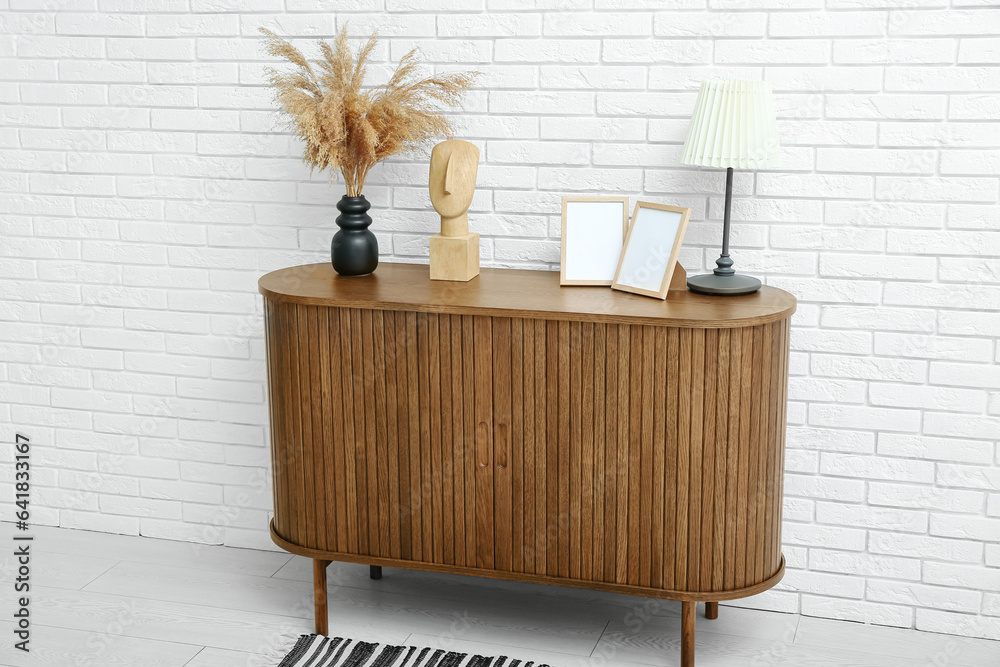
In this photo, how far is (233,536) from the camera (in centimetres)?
323

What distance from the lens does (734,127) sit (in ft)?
7.66

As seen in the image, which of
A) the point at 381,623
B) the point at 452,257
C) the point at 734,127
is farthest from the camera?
the point at 381,623

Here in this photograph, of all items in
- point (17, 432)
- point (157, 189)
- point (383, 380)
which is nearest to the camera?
point (383, 380)

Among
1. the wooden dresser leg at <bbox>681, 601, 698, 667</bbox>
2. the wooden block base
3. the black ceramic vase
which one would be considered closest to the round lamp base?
the wooden block base

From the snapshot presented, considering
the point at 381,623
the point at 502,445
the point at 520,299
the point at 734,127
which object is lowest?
the point at 381,623

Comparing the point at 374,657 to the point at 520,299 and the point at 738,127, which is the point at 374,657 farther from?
the point at 738,127

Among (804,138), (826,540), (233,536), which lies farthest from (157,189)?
(826,540)


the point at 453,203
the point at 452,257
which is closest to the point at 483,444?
the point at 452,257

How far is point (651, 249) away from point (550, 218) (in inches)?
17.2

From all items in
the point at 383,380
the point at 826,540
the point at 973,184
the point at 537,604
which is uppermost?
the point at 973,184

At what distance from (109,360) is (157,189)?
60cm

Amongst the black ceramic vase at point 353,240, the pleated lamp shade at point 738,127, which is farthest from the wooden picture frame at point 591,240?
the black ceramic vase at point 353,240

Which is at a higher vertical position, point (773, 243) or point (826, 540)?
point (773, 243)

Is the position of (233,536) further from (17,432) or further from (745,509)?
(745,509)
